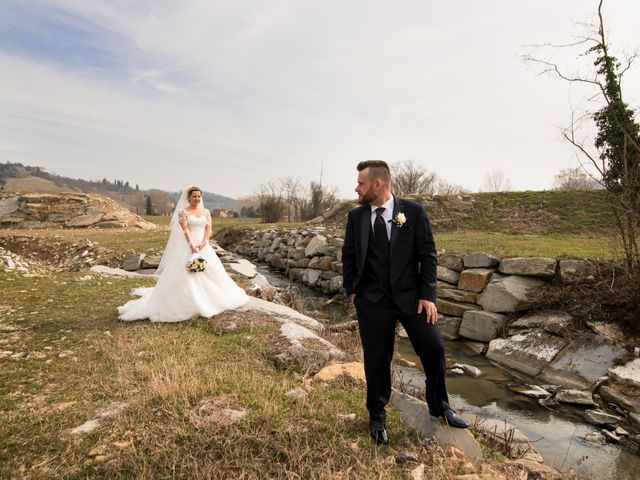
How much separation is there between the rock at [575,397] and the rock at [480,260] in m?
4.66

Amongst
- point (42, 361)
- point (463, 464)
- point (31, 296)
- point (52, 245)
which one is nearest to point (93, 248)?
point (52, 245)

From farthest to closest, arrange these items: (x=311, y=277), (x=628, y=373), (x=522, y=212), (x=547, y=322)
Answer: (x=522, y=212)
(x=311, y=277)
(x=547, y=322)
(x=628, y=373)

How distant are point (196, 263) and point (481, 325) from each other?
7.19 meters

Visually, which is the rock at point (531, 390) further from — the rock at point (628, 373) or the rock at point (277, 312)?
the rock at point (277, 312)

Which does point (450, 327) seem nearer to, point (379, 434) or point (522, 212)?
point (379, 434)

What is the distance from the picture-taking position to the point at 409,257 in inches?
145

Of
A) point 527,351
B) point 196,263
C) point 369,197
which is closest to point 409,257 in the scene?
point 369,197

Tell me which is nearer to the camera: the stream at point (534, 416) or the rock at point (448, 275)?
the stream at point (534, 416)

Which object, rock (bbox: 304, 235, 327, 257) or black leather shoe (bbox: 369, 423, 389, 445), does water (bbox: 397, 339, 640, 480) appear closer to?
black leather shoe (bbox: 369, 423, 389, 445)

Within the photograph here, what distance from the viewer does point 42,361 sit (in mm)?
5531

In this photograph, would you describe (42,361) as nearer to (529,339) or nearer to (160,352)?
(160,352)

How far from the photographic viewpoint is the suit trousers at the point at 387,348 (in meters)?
3.65

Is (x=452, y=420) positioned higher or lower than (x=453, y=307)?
higher

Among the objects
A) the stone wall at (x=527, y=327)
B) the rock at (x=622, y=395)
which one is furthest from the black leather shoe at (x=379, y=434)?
the rock at (x=622, y=395)
